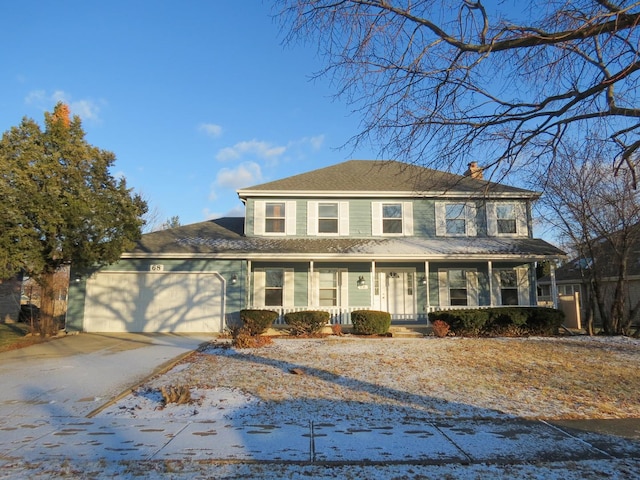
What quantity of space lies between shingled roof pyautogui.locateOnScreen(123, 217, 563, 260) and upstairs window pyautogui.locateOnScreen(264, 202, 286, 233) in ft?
1.80

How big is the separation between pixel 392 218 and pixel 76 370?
1230 centimetres

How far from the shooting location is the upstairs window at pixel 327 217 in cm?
1761

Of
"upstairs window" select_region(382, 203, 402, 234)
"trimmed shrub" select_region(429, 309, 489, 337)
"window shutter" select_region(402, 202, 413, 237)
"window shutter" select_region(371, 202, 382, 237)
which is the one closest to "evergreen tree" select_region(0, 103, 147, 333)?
"window shutter" select_region(371, 202, 382, 237)

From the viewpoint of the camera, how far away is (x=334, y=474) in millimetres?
3803

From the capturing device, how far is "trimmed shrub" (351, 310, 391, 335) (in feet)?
46.2

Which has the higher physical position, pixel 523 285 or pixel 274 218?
pixel 274 218

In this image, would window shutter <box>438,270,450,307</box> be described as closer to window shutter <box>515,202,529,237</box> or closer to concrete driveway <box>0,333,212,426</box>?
window shutter <box>515,202,529,237</box>

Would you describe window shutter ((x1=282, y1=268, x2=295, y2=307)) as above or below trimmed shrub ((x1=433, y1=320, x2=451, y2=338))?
above

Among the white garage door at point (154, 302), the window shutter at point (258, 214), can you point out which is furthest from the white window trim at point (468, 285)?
the white garage door at point (154, 302)

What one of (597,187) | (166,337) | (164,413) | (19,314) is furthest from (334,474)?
(19,314)

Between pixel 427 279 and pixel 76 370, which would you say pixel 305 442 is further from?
pixel 427 279

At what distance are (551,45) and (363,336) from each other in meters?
10.3

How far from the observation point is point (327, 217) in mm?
17672

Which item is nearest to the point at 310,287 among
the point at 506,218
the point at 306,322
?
the point at 306,322
